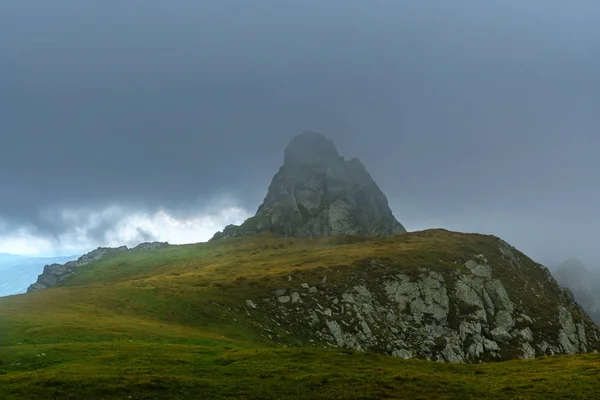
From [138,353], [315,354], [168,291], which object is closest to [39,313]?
[168,291]

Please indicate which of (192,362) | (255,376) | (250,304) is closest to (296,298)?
(250,304)

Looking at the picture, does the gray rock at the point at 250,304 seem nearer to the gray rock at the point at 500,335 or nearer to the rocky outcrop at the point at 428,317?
the rocky outcrop at the point at 428,317

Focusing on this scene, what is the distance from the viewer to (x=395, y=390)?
1310 inches

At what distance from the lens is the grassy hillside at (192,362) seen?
102ft

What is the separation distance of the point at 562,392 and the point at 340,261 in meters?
81.1

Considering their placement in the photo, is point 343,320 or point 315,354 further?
point 343,320

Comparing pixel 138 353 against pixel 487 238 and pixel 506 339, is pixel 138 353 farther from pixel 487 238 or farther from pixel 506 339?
pixel 487 238

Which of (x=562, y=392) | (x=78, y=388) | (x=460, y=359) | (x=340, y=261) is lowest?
(x=460, y=359)

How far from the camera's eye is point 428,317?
93938mm

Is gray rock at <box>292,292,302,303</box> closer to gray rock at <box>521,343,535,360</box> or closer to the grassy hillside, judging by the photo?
the grassy hillside

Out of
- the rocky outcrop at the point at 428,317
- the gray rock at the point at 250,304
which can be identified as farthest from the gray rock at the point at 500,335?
the gray rock at the point at 250,304

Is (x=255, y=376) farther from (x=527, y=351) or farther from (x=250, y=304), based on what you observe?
(x=527, y=351)

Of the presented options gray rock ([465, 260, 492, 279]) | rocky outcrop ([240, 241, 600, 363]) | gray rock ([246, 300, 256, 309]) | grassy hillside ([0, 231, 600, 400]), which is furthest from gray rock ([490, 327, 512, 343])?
gray rock ([246, 300, 256, 309])

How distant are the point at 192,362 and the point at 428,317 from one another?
69.7 metres
